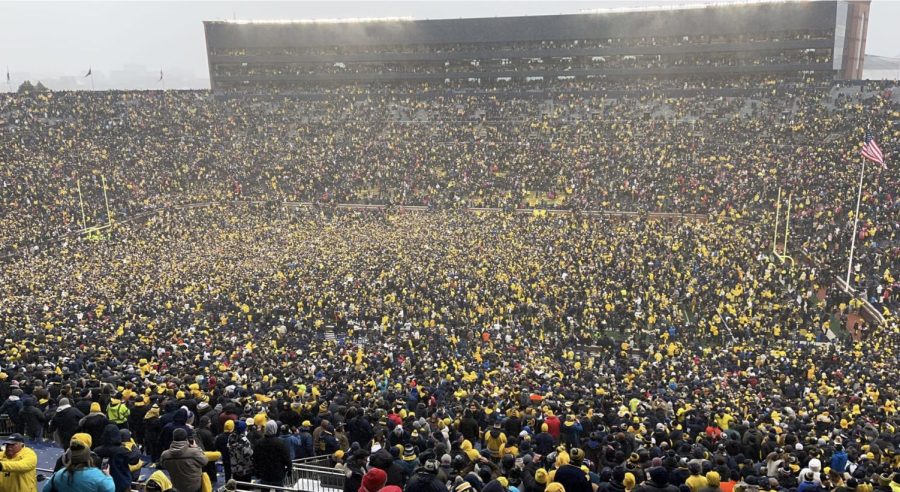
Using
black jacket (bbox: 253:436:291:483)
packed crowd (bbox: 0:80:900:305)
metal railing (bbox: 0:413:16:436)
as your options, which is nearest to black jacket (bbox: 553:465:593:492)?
black jacket (bbox: 253:436:291:483)

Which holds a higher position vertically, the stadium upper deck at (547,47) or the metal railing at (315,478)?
the stadium upper deck at (547,47)

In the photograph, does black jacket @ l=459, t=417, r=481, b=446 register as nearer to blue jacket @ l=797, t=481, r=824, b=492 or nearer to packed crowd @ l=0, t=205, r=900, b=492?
packed crowd @ l=0, t=205, r=900, b=492

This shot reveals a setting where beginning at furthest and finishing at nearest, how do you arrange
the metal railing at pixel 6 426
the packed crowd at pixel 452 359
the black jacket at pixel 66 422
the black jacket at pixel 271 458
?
1. the metal railing at pixel 6 426
2. the black jacket at pixel 66 422
3. the packed crowd at pixel 452 359
4. the black jacket at pixel 271 458

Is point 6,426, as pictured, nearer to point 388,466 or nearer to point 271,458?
point 271,458

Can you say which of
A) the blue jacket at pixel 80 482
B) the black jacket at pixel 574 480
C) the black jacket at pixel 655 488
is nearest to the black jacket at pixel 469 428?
the black jacket at pixel 574 480

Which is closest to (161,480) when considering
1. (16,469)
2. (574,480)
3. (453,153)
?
(16,469)

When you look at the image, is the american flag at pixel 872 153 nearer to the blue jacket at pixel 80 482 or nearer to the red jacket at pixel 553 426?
the red jacket at pixel 553 426
